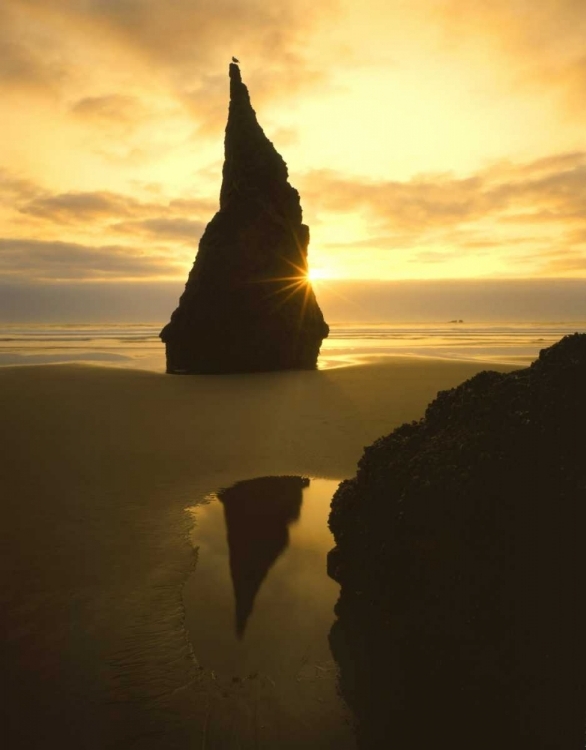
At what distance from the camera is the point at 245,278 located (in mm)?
16328

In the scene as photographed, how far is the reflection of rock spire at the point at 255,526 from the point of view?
146 inches

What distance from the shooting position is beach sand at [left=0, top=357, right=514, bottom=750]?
242 centimetres

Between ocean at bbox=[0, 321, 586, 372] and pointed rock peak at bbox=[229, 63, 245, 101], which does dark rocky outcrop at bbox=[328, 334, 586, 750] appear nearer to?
ocean at bbox=[0, 321, 586, 372]

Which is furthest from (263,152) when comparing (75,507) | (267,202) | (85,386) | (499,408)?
(499,408)

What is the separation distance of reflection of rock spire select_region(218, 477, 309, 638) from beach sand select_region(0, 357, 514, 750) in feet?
1.16

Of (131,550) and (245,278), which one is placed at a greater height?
(245,278)

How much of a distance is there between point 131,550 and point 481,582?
2871mm

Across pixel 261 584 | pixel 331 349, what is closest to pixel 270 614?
pixel 261 584

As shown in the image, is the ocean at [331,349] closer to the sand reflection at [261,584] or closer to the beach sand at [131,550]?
the beach sand at [131,550]

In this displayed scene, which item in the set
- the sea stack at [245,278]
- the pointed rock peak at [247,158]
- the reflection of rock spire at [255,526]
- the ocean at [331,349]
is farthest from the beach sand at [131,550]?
the ocean at [331,349]

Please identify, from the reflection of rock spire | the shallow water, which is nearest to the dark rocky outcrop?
the shallow water

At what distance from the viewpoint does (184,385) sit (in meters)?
13.5

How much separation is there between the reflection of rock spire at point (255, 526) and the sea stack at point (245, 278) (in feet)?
34.6

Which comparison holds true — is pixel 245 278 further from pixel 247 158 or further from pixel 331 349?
pixel 331 349
